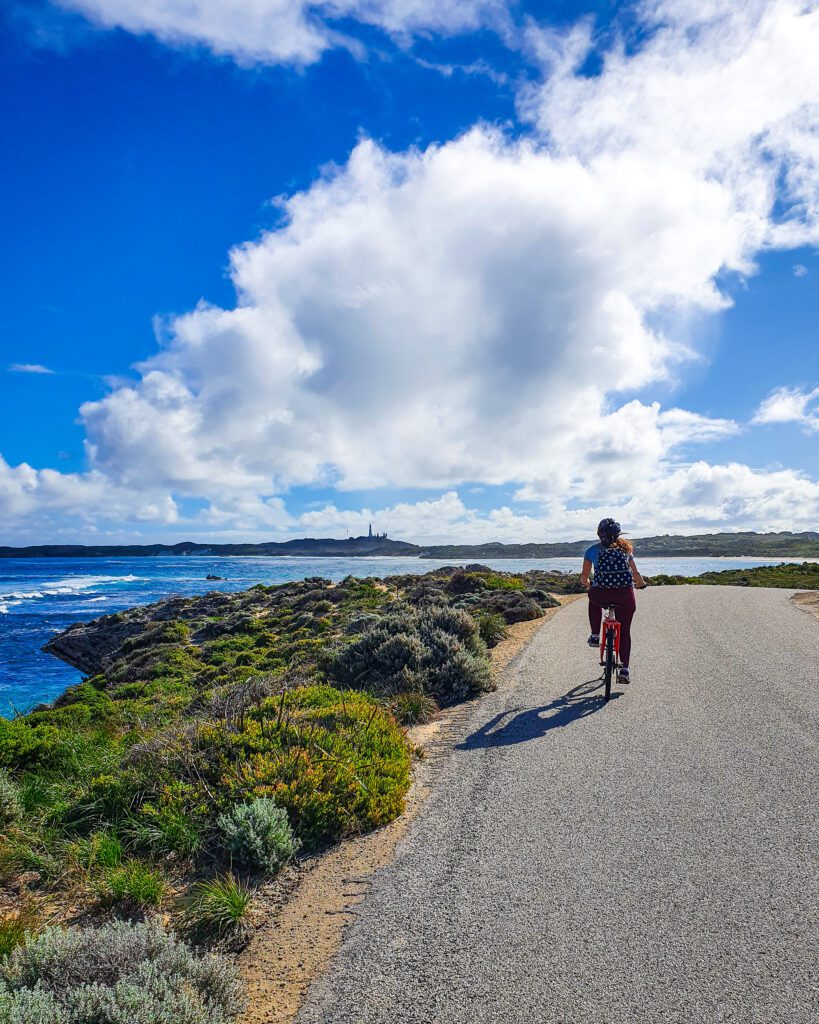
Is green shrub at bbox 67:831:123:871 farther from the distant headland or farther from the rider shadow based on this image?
the distant headland

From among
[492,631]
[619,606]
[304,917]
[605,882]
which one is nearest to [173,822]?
[304,917]

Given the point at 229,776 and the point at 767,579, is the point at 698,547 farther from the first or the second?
the point at 229,776

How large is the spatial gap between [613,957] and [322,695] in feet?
15.9

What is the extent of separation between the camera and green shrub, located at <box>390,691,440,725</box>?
7.47 metres

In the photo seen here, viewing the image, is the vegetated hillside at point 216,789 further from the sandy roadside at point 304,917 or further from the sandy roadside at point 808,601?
the sandy roadside at point 808,601

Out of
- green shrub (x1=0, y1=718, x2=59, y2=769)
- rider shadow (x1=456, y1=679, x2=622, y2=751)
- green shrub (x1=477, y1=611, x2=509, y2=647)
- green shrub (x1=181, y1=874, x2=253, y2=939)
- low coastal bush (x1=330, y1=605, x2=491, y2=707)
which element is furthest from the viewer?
green shrub (x1=477, y1=611, x2=509, y2=647)

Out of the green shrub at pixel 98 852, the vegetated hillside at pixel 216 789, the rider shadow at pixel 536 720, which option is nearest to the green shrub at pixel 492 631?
the vegetated hillside at pixel 216 789

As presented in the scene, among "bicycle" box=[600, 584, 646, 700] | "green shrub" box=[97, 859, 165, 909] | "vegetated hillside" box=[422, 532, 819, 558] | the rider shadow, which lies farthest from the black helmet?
"vegetated hillside" box=[422, 532, 819, 558]

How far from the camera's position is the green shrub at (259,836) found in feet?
13.4

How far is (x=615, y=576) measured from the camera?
788 cm

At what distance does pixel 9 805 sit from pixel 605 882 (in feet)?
16.1

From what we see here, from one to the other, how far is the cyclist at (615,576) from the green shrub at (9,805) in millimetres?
6358

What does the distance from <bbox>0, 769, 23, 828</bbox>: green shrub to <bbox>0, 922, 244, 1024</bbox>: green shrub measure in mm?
2799

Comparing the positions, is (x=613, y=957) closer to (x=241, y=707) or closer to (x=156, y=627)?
(x=241, y=707)
